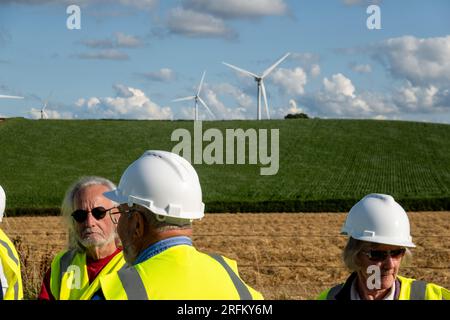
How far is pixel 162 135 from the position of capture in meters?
69.3

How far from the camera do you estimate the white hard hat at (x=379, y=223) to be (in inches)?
159

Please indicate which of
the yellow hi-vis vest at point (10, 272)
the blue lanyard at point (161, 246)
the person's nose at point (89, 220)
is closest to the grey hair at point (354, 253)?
the blue lanyard at point (161, 246)

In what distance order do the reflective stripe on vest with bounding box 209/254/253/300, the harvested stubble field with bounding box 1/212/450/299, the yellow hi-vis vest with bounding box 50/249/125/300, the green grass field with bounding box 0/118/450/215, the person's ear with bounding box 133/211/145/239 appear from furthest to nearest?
the green grass field with bounding box 0/118/450/215 < the harvested stubble field with bounding box 1/212/450/299 < the yellow hi-vis vest with bounding box 50/249/125/300 < the person's ear with bounding box 133/211/145/239 < the reflective stripe on vest with bounding box 209/254/253/300

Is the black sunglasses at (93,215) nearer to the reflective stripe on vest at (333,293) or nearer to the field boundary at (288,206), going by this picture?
the reflective stripe on vest at (333,293)

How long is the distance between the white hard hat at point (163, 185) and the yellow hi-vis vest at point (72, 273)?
2.92 feet

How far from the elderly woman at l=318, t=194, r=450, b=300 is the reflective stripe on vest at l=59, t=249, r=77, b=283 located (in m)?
1.45

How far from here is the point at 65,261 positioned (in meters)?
4.23

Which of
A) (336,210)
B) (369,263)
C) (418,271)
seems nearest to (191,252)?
(369,263)

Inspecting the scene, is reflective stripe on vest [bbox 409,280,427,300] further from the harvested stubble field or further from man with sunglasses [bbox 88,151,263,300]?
the harvested stubble field

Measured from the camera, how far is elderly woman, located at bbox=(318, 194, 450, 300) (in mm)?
3664

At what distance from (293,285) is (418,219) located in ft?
59.6

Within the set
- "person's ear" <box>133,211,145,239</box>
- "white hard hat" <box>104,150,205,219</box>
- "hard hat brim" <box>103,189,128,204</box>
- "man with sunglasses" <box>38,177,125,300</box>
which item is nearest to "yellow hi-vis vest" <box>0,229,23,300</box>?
"man with sunglasses" <box>38,177,125,300</box>

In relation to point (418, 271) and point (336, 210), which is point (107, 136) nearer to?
point (336, 210)
